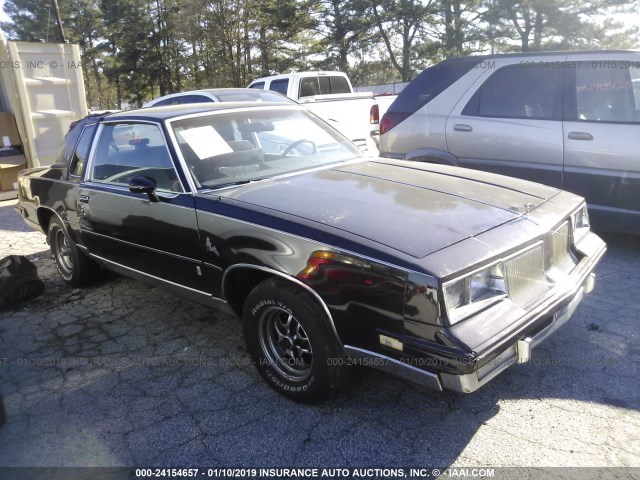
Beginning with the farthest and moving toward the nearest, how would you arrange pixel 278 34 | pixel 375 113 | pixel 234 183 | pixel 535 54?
1. pixel 278 34
2. pixel 375 113
3. pixel 535 54
4. pixel 234 183

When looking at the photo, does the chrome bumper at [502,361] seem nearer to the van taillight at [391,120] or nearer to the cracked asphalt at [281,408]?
the cracked asphalt at [281,408]

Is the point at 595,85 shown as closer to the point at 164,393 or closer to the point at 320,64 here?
the point at 164,393

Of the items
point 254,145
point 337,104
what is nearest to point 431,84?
point 254,145

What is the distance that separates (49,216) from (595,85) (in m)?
5.53

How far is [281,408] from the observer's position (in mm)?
2918

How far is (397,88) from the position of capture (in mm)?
23875

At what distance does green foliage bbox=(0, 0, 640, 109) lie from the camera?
25.6 meters

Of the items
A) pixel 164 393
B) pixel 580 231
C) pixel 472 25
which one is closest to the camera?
pixel 164 393

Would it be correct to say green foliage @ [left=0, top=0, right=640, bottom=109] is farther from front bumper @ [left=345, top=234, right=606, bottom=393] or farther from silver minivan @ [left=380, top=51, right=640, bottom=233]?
front bumper @ [left=345, top=234, right=606, bottom=393]

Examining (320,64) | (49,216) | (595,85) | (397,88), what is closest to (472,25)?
(397,88)

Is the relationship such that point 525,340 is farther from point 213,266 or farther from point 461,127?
point 461,127

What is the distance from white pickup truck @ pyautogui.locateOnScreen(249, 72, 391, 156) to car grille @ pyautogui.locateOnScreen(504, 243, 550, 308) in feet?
19.0

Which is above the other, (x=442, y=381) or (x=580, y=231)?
(x=580, y=231)

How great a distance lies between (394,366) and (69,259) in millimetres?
3900
